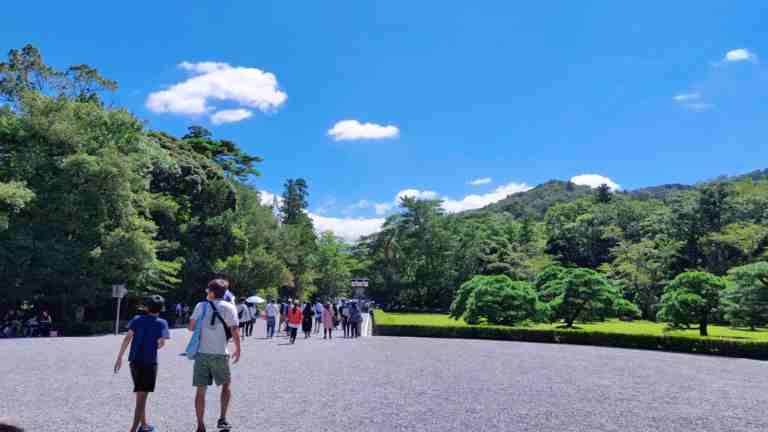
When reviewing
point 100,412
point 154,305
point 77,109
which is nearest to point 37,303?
point 77,109

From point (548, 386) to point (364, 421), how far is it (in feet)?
17.4

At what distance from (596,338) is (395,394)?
1831cm

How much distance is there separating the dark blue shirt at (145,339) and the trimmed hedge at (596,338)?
21.9m

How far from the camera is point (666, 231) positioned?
52.1 m

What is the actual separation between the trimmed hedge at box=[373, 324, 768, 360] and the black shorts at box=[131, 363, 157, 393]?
2188 centimetres

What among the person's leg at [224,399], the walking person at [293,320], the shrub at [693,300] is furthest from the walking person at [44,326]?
the shrub at [693,300]

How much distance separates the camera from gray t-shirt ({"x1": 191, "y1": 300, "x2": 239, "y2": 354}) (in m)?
6.17

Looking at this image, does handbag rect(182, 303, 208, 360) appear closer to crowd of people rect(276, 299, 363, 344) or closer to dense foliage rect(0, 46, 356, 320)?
crowd of people rect(276, 299, 363, 344)

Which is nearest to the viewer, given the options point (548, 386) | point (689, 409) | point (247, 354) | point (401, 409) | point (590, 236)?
point (401, 409)

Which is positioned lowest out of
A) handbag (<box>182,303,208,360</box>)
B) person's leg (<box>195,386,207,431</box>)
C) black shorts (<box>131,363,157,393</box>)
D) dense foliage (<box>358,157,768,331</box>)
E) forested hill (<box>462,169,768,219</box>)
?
person's leg (<box>195,386,207,431</box>)

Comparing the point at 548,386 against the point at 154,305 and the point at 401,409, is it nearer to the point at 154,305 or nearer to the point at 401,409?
the point at 401,409

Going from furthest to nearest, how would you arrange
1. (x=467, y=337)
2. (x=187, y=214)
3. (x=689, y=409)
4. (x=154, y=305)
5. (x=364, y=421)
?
(x=187, y=214) → (x=467, y=337) → (x=689, y=409) → (x=364, y=421) → (x=154, y=305)

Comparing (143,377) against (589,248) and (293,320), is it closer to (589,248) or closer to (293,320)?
(293,320)

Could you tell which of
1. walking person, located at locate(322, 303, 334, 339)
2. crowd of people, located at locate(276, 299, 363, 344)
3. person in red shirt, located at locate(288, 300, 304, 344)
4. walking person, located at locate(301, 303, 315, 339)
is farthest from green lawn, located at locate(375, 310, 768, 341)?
person in red shirt, located at locate(288, 300, 304, 344)
